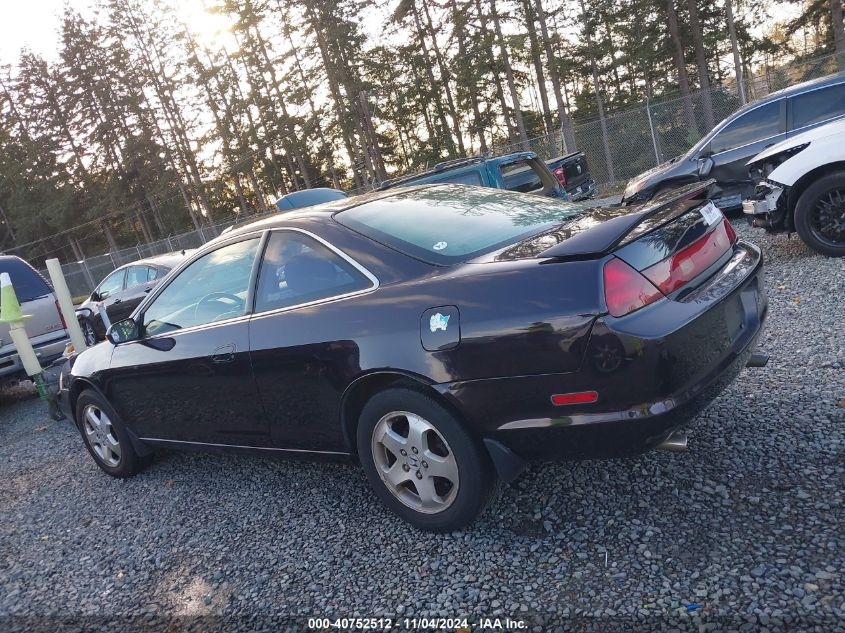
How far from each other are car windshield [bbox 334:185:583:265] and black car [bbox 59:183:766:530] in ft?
0.05

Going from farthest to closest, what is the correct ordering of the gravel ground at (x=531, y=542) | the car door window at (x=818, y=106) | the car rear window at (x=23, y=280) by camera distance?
the car rear window at (x=23, y=280)
the car door window at (x=818, y=106)
the gravel ground at (x=531, y=542)

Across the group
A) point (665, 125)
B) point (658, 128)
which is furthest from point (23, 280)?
point (665, 125)

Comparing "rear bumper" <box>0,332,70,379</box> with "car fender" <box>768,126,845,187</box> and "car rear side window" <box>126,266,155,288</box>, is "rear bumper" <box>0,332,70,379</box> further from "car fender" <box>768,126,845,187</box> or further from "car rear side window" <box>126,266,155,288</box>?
"car fender" <box>768,126,845,187</box>

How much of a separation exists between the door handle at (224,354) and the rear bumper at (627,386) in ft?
4.49

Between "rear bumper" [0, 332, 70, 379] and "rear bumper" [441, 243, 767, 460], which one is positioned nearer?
"rear bumper" [441, 243, 767, 460]

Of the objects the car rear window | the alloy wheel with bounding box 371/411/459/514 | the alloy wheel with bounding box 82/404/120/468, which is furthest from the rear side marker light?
the car rear window

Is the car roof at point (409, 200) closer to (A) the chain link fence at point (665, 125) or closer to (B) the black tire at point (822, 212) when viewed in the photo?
(B) the black tire at point (822, 212)

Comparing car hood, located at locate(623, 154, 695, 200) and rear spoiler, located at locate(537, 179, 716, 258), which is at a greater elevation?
rear spoiler, located at locate(537, 179, 716, 258)

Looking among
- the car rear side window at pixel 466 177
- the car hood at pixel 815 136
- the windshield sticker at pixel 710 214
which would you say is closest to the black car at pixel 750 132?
the car hood at pixel 815 136

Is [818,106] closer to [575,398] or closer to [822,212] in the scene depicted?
[822,212]

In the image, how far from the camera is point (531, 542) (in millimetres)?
2674

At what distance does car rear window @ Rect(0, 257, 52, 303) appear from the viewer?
7992mm

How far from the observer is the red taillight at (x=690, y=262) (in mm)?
2404

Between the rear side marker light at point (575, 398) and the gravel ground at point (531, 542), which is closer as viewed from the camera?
the gravel ground at point (531, 542)
